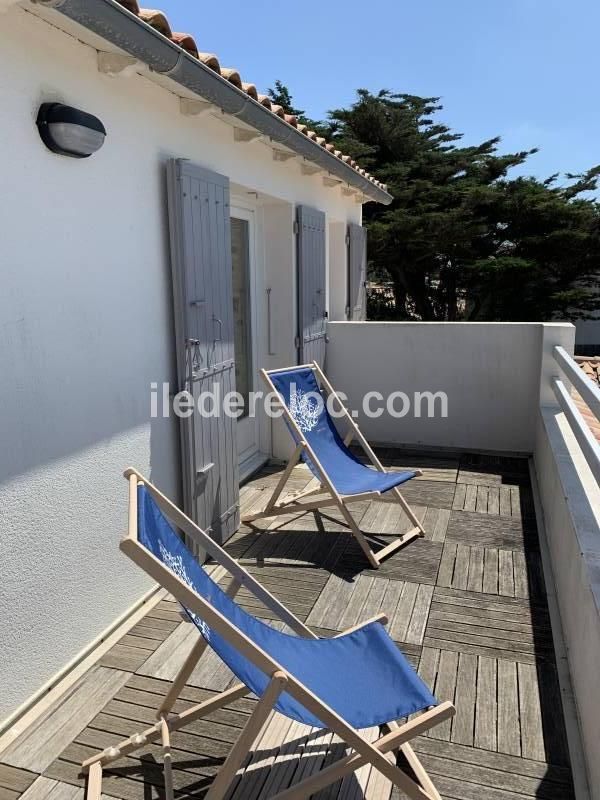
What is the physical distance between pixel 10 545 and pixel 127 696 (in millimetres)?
805

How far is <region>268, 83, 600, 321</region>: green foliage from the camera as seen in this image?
15.4 metres

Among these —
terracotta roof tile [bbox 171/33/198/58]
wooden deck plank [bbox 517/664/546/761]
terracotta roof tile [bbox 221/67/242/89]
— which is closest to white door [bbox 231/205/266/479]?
terracotta roof tile [bbox 221/67/242/89]

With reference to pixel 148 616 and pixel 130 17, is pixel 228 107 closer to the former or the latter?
pixel 130 17

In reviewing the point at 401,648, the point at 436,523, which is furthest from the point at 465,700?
the point at 436,523

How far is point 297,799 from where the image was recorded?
5.58 ft

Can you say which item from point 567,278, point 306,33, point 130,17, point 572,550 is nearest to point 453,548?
point 572,550

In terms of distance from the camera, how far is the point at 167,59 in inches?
94.9

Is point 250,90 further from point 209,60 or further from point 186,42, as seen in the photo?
point 186,42

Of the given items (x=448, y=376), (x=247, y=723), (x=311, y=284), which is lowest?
(x=247, y=723)

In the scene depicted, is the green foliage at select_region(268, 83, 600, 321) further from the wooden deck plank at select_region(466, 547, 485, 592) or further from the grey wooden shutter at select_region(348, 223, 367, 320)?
the wooden deck plank at select_region(466, 547, 485, 592)

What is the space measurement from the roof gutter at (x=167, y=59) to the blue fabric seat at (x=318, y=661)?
62.5 inches

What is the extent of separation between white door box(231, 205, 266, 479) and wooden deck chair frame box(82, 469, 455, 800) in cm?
293

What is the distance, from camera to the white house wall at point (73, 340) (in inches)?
85.9

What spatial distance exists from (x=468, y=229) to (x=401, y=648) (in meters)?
14.3
